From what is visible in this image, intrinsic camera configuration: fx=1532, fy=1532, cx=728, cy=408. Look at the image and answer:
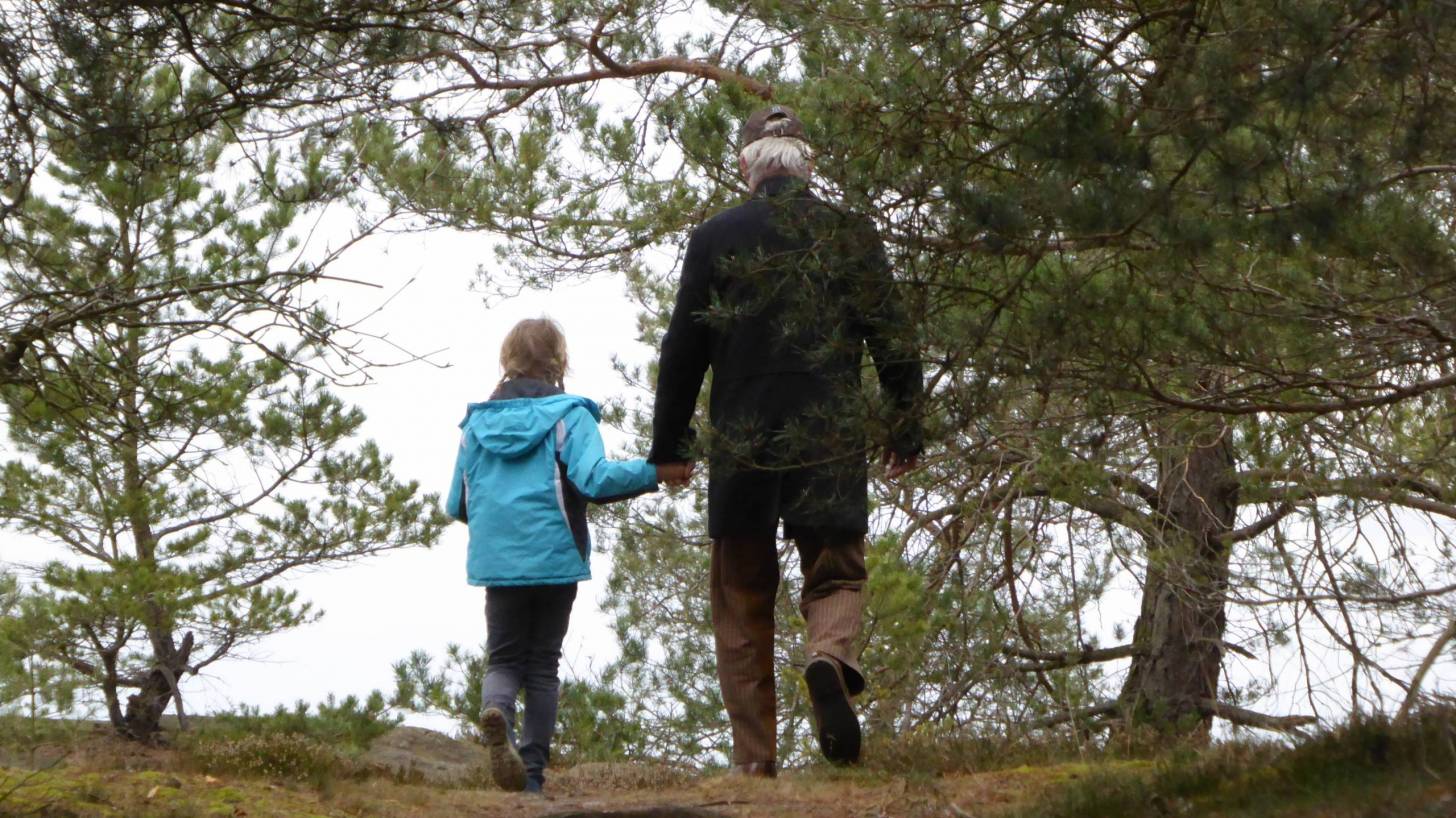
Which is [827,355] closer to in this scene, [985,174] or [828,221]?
[828,221]

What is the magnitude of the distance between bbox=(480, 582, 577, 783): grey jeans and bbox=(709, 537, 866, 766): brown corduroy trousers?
0.78m

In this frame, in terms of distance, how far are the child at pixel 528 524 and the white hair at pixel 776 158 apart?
3.53 feet

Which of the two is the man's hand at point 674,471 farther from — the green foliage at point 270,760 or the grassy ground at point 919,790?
the green foliage at point 270,760

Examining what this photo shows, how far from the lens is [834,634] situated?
4.65 meters

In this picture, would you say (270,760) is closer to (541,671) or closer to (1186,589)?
(541,671)

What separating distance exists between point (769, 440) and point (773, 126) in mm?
1049

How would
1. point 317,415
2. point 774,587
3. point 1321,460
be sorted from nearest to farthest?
1. point 774,587
2. point 1321,460
3. point 317,415

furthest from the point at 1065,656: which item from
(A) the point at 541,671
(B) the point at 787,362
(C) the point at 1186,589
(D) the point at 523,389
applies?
(B) the point at 787,362

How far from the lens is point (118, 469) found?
10.8 meters

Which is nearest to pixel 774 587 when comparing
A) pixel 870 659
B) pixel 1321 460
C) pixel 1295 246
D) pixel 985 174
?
pixel 985 174

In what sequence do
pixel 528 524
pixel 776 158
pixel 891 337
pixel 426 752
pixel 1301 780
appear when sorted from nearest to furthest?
pixel 1301 780
pixel 891 337
pixel 776 158
pixel 528 524
pixel 426 752

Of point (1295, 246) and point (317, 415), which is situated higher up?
point (317, 415)

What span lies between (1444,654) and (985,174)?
6.98ft

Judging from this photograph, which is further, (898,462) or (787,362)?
(787,362)
